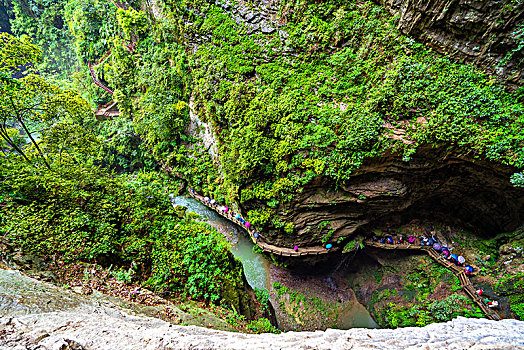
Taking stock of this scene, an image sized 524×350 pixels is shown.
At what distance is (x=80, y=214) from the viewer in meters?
5.00

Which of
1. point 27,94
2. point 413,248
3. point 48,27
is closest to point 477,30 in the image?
point 413,248

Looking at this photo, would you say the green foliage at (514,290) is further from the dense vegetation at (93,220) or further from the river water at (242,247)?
the river water at (242,247)

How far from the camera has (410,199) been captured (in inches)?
340

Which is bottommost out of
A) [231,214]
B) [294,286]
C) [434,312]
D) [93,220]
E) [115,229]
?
[294,286]

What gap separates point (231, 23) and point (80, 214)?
11.1 metres

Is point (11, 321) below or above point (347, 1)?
below

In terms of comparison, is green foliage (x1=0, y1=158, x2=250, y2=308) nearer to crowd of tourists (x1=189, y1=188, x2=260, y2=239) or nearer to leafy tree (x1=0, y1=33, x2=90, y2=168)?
leafy tree (x1=0, y1=33, x2=90, y2=168)

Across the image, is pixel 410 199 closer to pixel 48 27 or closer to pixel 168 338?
pixel 168 338

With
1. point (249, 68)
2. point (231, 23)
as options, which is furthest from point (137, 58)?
point (249, 68)

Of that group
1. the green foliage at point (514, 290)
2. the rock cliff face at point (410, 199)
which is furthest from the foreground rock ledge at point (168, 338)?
the green foliage at point (514, 290)

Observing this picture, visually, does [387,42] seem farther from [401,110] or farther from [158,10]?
[158,10]

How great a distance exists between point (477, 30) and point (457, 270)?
28.3 feet

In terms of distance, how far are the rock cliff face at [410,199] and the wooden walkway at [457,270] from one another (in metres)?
1.00

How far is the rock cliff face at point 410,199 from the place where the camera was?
702cm
